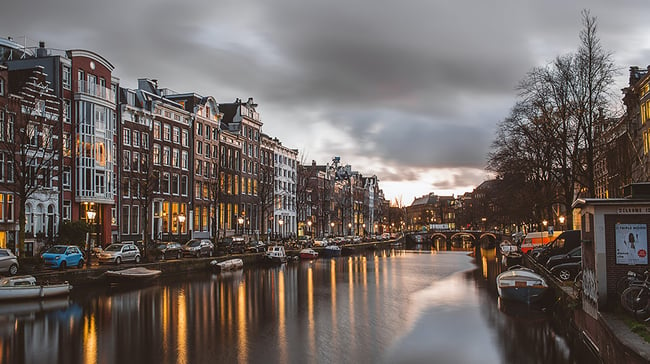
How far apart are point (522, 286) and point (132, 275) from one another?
85.8 ft

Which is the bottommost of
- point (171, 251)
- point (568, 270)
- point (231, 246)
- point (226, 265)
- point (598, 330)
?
point (226, 265)

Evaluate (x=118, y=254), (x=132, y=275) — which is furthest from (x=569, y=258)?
(x=118, y=254)

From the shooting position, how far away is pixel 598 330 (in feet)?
67.6

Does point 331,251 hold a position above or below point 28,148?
below

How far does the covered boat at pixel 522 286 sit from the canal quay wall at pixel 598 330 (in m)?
0.79

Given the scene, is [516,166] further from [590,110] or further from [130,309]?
[130,309]

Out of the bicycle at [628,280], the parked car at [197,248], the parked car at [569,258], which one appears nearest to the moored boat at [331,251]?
the parked car at [197,248]

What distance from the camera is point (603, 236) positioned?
21.3m

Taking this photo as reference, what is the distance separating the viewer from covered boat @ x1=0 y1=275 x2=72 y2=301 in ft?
105

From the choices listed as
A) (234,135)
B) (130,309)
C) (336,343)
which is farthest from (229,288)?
(234,135)

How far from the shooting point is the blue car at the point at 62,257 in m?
39.8

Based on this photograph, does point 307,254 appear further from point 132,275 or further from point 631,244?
point 631,244

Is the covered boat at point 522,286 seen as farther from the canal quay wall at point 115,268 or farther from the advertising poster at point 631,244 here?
the canal quay wall at point 115,268

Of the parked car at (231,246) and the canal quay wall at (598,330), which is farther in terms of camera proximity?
the parked car at (231,246)
